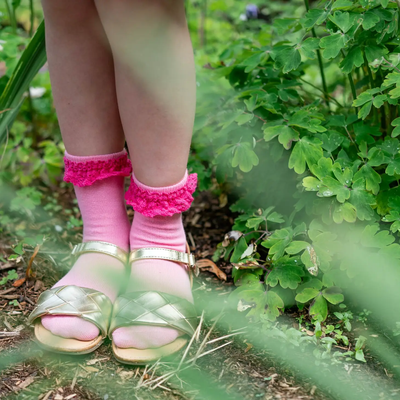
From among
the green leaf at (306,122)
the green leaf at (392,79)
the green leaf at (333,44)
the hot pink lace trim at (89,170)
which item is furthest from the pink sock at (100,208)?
the green leaf at (392,79)

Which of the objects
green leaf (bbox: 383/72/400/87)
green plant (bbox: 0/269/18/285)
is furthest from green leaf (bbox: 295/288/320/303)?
green plant (bbox: 0/269/18/285)

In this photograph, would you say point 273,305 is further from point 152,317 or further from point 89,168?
point 89,168

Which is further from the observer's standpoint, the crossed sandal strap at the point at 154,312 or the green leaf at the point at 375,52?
the green leaf at the point at 375,52

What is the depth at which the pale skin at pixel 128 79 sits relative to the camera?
903mm

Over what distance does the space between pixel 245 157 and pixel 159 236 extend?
1.05ft

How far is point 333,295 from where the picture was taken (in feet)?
3.60

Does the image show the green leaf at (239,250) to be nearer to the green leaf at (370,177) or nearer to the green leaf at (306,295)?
the green leaf at (306,295)

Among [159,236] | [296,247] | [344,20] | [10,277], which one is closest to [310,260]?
[296,247]

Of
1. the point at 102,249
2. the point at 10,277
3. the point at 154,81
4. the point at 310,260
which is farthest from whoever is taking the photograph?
the point at 10,277

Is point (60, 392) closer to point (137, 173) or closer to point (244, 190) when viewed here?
point (137, 173)

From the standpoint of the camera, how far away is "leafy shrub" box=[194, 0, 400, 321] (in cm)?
109

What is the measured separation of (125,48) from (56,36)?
28cm

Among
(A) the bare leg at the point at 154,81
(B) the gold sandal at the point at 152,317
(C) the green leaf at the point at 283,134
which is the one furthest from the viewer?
(C) the green leaf at the point at 283,134

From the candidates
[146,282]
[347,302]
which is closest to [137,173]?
[146,282]
